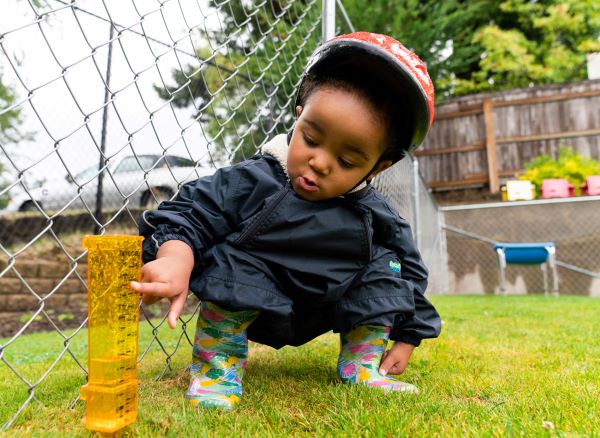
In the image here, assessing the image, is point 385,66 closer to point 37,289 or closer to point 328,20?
point 328,20

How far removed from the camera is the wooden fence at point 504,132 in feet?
32.9

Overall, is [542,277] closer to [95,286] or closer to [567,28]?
[567,28]

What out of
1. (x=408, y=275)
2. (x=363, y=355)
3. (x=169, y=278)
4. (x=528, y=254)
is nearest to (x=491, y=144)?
(x=528, y=254)

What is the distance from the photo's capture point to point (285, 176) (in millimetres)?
1678

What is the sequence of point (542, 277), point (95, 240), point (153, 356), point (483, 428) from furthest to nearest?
point (542, 277) → point (153, 356) → point (483, 428) → point (95, 240)

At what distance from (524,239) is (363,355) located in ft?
24.3

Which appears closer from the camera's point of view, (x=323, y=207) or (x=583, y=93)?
(x=323, y=207)

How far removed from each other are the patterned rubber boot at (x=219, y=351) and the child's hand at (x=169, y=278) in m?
0.27

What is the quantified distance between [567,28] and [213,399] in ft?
46.5

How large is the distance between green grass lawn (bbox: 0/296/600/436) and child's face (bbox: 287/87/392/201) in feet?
1.95

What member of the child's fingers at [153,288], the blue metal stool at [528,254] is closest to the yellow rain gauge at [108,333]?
the child's fingers at [153,288]

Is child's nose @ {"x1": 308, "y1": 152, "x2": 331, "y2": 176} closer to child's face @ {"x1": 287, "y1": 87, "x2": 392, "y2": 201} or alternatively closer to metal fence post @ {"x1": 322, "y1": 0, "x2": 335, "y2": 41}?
child's face @ {"x1": 287, "y1": 87, "x2": 392, "y2": 201}

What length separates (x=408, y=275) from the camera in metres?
1.85

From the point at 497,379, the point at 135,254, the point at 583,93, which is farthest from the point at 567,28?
the point at 135,254
